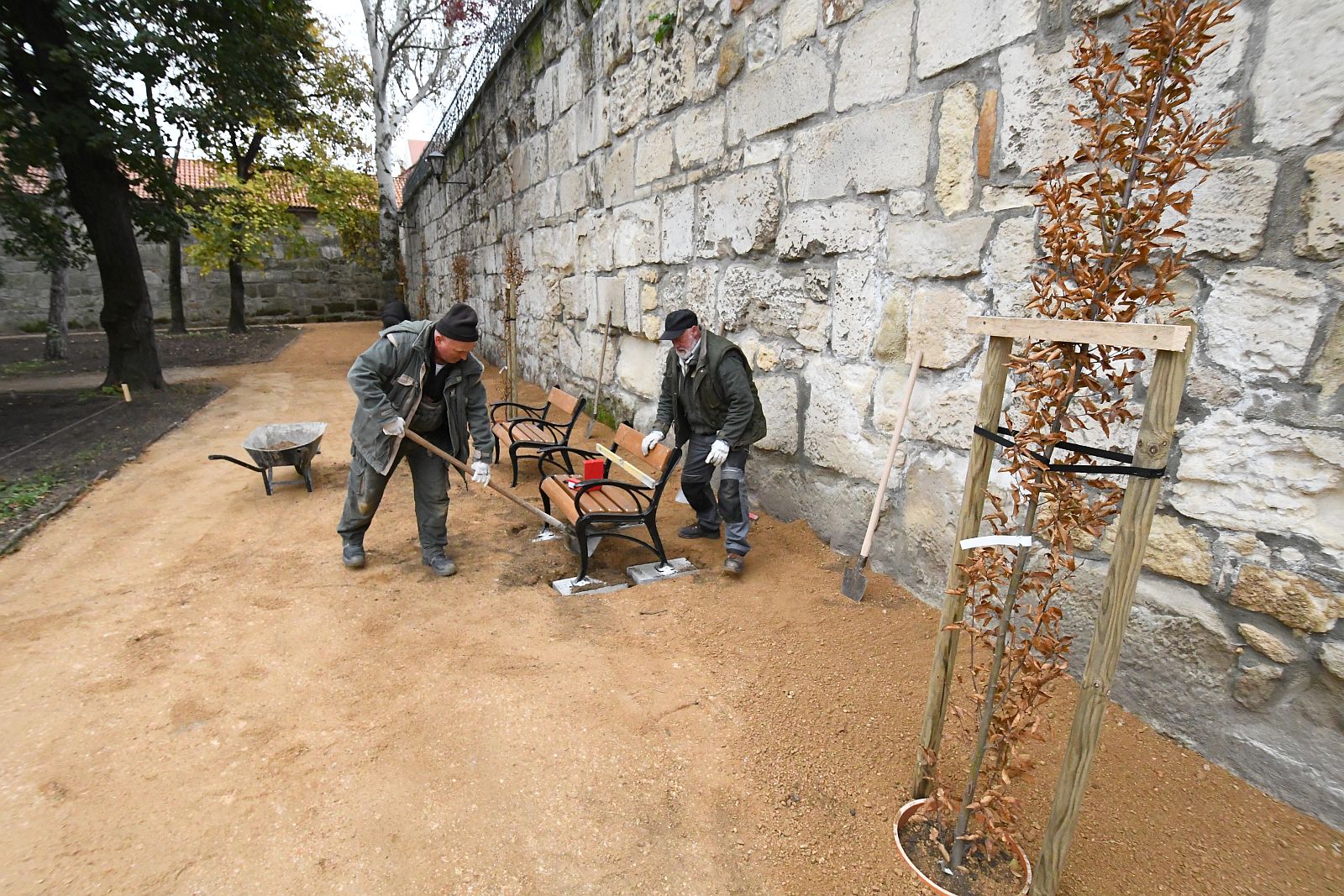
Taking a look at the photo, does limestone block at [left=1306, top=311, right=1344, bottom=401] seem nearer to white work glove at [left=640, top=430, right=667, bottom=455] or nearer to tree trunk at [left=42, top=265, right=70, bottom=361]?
white work glove at [left=640, top=430, right=667, bottom=455]

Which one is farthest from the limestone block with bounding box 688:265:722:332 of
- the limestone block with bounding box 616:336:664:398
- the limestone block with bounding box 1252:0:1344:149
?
the limestone block with bounding box 1252:0:1344:149

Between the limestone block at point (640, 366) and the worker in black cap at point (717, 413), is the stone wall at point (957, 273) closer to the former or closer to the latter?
the limestone block at point (640, 366)

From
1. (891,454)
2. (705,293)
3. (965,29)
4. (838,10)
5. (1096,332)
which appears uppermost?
(838,10)

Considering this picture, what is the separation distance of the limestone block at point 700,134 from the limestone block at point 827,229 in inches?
39.9

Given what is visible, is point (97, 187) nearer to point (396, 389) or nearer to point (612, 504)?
point (396, 389)

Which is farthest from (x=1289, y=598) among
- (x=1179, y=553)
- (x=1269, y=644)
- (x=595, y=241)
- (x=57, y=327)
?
(x=57, y=327)

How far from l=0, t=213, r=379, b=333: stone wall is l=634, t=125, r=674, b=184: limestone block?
54.8 feet

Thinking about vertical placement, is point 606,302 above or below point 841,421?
above

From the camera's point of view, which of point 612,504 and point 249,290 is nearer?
point 612,504

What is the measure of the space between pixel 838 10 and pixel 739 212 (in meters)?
1.28

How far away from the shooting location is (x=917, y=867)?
204 cm

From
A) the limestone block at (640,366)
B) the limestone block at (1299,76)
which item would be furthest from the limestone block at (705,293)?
the limestone block at (1299,76)

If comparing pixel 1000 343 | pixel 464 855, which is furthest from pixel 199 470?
pixel 1000 343

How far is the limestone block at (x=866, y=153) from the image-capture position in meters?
3.28
